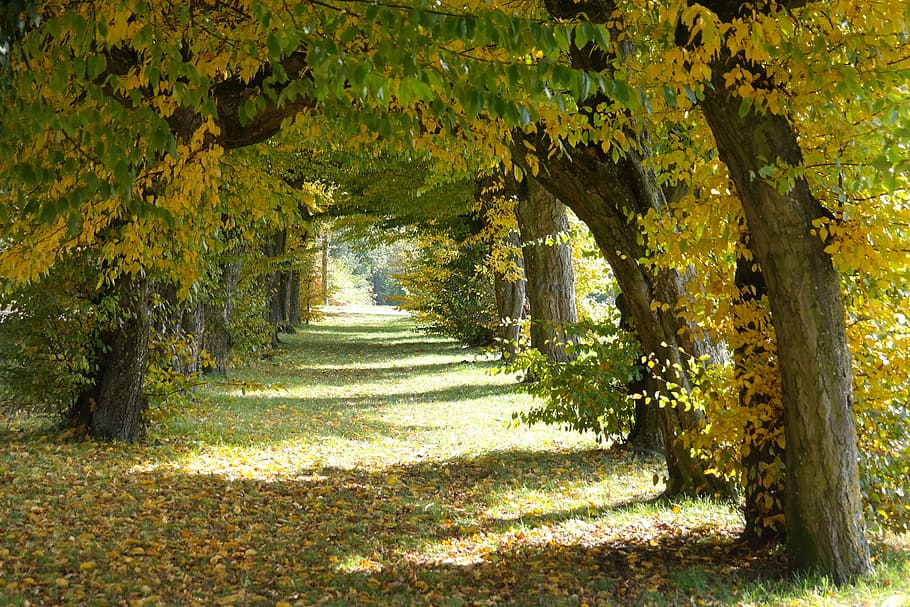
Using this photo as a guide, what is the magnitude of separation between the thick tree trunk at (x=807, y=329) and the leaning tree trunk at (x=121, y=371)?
268 inches

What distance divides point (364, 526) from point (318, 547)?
0.62 meters

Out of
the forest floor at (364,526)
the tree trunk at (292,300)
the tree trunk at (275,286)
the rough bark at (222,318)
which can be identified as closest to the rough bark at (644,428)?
the forest floor at (364,526)

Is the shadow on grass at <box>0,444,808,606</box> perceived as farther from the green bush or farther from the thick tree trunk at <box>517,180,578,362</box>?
the thick tree trunk at <box>517,180,578,362</box>

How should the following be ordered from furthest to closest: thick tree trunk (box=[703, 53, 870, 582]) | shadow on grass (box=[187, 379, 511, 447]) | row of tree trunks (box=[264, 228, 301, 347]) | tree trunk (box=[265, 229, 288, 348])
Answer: row of tree trunks (box=[264, 228, 301, 347])
tree trunk (box=[265, 229, 288, 348])
shadow on grass (box=[187, 379, 511, 447])
thick tree trunk (box=[703, 53, 870, 582])

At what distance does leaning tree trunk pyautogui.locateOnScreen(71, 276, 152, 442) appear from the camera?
28.3ft

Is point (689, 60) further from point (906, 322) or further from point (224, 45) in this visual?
point (224, 45)

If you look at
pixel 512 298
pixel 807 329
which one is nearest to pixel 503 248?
pixel 512 298

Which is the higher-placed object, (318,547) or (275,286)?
(275,286)

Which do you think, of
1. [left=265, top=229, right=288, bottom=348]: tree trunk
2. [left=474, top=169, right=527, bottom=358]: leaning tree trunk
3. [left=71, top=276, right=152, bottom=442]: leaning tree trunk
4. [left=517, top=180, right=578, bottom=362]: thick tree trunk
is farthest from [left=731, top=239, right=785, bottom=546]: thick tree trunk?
[left=265, top=229, right=288, bottom=348]: tree trunk

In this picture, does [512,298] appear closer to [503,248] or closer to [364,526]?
[503,248]

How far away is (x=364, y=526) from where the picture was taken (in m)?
6.13

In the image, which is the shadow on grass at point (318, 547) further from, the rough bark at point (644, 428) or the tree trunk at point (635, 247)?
the rough bark at point (644, 428)

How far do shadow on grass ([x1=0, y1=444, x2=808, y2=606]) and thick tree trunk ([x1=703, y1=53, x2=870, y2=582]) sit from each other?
53 centimetres

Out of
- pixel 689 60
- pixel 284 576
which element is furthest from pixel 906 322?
pixel 284 576
